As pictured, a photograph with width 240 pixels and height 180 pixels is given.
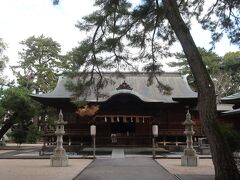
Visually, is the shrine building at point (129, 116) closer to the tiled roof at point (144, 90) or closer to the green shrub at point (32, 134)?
the tiled roof at point (144, 90)

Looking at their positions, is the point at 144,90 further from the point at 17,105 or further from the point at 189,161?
the point at 189,161

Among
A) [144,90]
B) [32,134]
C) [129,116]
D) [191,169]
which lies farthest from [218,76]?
[191,169]

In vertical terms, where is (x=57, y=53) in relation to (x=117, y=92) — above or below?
above

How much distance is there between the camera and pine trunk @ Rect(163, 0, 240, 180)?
38.8ft

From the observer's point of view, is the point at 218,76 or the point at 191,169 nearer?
the point at 191,169

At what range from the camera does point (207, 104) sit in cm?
1234

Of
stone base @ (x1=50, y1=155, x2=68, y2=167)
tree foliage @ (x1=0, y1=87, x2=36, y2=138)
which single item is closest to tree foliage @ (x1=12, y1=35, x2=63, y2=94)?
tree foliage @ (x1=0, y1=87, x2=36, y2=138)

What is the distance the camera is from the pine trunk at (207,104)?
1183cm

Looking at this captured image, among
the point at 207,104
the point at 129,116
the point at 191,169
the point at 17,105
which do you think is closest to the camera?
the point at 207,104

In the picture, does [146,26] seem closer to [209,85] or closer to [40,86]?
[209,85]

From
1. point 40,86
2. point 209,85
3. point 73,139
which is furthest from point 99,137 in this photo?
point 209,85

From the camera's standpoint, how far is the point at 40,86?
4900cm

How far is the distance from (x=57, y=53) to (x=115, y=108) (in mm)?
19500

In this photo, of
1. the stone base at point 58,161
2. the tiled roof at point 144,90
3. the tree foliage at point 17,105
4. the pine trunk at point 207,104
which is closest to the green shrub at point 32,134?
the tree foliage at point 17,105
